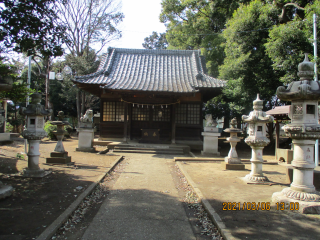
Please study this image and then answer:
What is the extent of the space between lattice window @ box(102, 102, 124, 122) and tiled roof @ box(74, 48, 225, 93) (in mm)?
1832

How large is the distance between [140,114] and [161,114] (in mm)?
1488

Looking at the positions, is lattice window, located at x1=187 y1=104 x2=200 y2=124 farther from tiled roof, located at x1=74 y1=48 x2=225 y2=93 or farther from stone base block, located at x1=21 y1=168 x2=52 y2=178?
stone base block, located at x1=21 y1=168 x2=52 y2=178

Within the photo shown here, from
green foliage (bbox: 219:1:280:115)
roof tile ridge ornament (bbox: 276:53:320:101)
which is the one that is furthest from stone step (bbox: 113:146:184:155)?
roof tile ridge ornament (bbox: 276:53:320:101)

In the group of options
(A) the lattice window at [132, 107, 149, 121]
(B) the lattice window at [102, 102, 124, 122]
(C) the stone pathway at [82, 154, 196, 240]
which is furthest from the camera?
(A) the lattice window at [132, 107, 149, 121]

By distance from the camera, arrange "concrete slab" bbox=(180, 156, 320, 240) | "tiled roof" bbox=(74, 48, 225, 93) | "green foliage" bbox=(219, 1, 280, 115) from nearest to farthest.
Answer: "concrete slab" bbox=(180, 156, 320, 240)
"green foliage" bbox=(219, 1, 280, 115)
"tiled roof" bbox=(74, 48, 225, 93)

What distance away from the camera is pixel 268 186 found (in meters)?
6.64

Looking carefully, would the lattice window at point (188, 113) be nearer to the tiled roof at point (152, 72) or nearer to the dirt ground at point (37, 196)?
the tiled roof at point (152, 72)

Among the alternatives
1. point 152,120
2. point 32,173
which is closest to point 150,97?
point 152,120

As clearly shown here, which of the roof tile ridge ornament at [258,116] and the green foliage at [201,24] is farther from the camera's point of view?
the green foliage at [201,24]

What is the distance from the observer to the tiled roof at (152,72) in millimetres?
14312

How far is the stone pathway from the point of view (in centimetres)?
392

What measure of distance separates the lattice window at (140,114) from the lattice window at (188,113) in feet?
7.17

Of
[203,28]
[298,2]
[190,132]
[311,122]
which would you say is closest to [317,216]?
[311,122]

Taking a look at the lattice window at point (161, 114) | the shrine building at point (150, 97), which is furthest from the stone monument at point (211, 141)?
the lattice window at point (161, 114)
